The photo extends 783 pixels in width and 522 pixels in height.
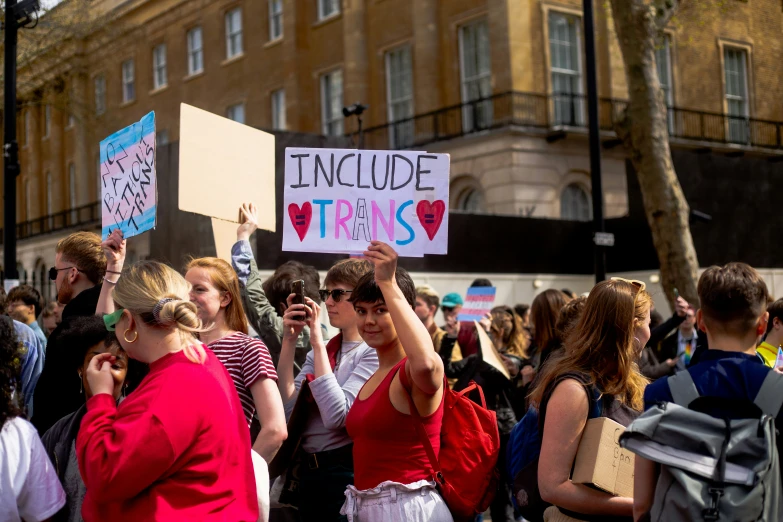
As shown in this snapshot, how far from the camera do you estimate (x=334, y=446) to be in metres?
4.62

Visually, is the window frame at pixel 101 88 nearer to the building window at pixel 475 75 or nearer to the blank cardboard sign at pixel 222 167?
the building window at pixel 475 75

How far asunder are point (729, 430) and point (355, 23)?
28.2 meters

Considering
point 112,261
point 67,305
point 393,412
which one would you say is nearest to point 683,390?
point 393,412

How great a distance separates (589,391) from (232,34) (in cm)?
3295

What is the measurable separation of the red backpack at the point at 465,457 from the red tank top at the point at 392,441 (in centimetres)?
5

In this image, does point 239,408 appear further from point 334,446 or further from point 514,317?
point 514,317

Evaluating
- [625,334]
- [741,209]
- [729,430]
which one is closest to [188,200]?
[625,334]

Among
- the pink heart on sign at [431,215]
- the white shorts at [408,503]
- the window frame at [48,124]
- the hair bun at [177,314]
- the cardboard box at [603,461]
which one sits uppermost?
the window frame at [48,124]

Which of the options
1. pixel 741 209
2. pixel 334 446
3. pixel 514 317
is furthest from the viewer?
pixel 741 209

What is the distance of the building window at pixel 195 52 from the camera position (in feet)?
118

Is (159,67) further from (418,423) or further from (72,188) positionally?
(418,423)

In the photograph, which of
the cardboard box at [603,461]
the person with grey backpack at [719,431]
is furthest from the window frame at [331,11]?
the person with grey backpack at [719,431]

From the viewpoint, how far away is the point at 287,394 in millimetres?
4863

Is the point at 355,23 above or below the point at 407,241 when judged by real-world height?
above
